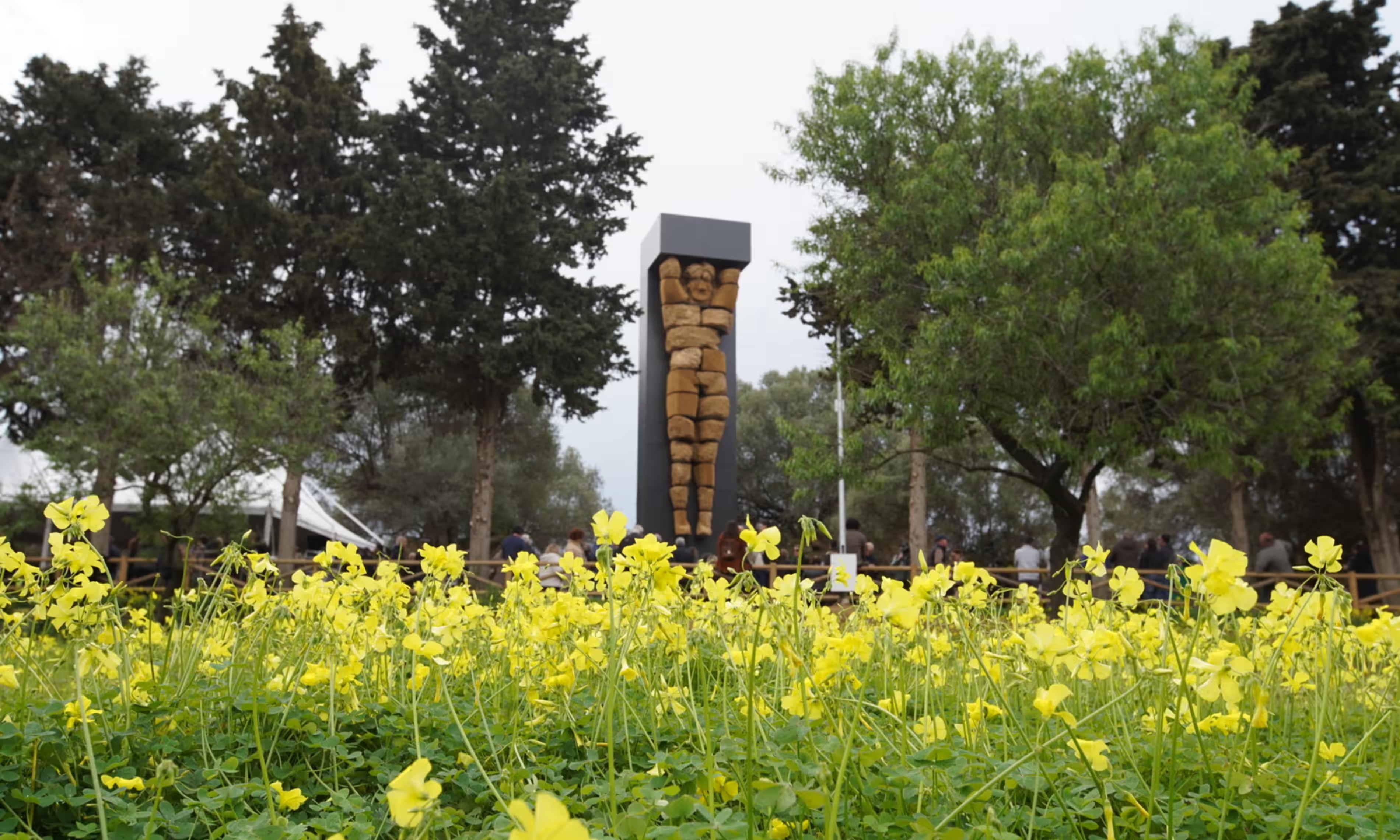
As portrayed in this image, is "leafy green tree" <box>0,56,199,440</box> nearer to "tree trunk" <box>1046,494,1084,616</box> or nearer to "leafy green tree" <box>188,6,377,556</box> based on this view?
"leafy green tree" <box>188,6,377,556</box>

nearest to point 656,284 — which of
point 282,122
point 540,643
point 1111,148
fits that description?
point 1111,148

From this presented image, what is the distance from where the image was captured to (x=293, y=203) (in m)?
20.2

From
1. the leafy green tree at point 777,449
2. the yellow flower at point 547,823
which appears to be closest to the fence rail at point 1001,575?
the yellow flower at point 547,823

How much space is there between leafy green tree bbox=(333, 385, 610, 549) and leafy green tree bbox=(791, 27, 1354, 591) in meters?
13.9

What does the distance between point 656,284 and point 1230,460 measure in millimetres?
8483

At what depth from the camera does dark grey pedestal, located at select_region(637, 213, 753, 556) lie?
14344mm

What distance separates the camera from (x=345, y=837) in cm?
163

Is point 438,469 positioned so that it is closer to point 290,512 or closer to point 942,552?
point 290,512

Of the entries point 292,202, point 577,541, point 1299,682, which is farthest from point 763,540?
point 292,202

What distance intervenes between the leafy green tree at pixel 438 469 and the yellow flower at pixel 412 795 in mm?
22956

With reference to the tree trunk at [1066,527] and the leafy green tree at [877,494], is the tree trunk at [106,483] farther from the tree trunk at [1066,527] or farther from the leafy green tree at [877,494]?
the leafy green tree at [877,494]

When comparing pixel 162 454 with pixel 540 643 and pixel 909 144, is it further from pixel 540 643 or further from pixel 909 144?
pixel 540 643

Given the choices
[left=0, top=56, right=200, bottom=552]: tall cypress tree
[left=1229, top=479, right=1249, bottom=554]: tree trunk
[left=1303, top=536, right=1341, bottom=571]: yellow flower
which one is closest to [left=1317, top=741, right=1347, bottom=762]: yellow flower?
[left=1303, top=536, right=1341, bottom=571]: yellow flower

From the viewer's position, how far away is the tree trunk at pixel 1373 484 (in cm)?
1689
